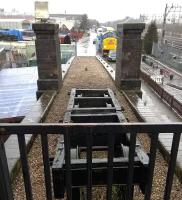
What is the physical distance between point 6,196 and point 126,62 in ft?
23.3

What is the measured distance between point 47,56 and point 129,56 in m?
2.97

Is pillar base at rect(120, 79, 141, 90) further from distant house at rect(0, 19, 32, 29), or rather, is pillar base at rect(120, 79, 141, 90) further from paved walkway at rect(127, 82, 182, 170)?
distant house at rect(0, 19, 32, 29)

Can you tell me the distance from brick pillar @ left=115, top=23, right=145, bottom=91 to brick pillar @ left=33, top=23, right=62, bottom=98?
7.71ft

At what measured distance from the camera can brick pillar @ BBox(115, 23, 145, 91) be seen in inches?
309

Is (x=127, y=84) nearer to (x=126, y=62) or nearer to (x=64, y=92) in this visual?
(x=126, y=62)

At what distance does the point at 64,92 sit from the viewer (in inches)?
322

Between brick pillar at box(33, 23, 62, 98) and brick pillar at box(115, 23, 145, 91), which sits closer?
brick pillar at box(33, 23, 62, 98)

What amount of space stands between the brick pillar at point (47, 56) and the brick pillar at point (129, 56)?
7.71 ft

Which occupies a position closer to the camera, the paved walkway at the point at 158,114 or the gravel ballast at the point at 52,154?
the gravel ballast at the point at 52,154

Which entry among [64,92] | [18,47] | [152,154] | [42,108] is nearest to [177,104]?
[64,92]

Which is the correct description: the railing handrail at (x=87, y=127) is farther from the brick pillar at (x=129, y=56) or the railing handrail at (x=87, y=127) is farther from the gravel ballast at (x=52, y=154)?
the brick pillar at (x=129, y=56)

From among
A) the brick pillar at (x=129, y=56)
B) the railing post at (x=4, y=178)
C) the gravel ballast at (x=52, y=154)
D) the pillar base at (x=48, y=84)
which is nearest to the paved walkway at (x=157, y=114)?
the gravel ballast at (x=52, y=154)

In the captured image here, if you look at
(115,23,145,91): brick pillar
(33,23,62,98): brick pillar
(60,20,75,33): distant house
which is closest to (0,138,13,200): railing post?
(33,23,62,98): brick pillar

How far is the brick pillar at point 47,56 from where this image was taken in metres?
7.73
